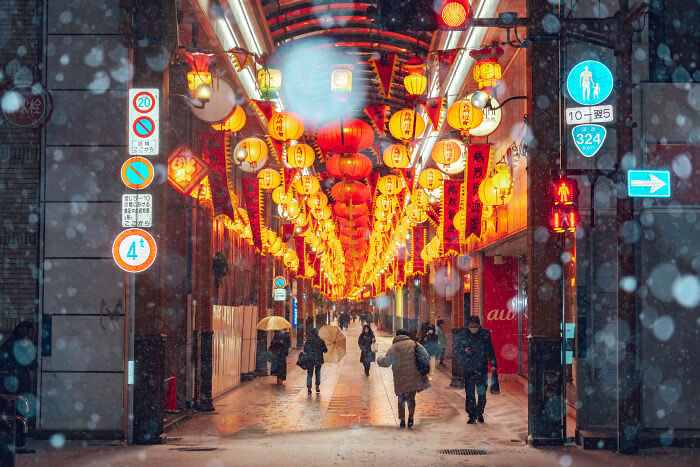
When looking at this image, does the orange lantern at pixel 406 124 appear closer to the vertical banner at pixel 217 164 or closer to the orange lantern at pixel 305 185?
the vertical banner at pixel 217 164

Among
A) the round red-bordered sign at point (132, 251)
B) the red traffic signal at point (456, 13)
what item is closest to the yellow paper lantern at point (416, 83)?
the red traffic signal at point (456, 13)

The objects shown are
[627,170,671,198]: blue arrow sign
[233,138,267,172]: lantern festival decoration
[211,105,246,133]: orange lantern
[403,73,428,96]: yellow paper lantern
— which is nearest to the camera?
[627,170,671,198]: blue arrow sign

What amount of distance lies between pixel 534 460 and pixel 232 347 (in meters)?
11.6

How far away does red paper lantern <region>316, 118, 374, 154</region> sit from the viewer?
16812 millimetres

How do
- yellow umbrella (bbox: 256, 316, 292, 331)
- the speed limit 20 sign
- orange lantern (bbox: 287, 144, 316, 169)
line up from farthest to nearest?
yellow umbrella (bbox: 256, 316, 292, 331), orange lantern (bbox: 287, 144, 316, 169), the speed limit 20 sign

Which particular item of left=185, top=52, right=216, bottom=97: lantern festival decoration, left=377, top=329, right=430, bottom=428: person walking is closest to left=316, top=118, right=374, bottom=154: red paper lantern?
left=185, top=52, right=216, bottom=97: lantern festival decoration

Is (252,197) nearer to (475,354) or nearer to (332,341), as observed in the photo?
(332,341)

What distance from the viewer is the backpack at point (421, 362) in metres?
14.0

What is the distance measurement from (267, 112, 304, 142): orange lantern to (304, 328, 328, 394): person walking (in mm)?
5754

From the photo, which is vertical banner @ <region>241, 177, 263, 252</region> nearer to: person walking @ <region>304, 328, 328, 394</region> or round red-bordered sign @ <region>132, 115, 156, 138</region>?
person walking @ <region>304, 328, 328, 394</region>

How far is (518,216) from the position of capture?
54.3 ft

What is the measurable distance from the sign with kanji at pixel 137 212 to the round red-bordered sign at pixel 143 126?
100cm

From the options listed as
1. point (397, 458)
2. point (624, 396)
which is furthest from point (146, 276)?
point (624, 396)

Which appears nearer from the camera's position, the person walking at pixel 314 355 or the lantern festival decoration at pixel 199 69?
the lantern festival decoration at pixel 199 69
